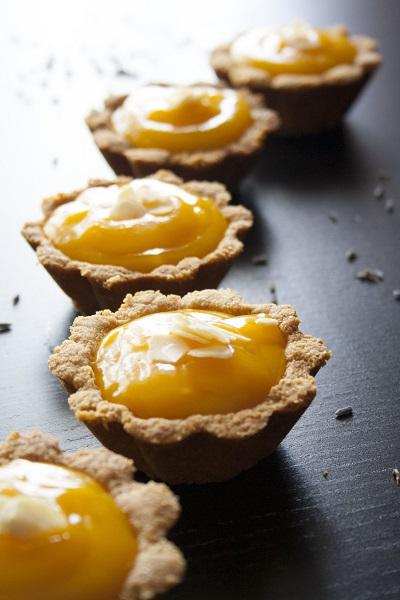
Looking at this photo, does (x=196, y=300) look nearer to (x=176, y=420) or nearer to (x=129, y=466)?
(x=176, y=420)

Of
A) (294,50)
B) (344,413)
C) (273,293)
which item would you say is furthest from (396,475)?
(294,50)

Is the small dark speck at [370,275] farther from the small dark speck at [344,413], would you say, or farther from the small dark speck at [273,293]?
the small dark speck at [344,413]

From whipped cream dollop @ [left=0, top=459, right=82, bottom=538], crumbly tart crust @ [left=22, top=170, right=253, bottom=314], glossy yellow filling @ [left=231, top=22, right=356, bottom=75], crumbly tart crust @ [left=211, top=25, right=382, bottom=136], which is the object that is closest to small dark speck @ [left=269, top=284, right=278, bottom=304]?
crumbly tart crust @ [left=22, top=170, right=253, bottom=314]

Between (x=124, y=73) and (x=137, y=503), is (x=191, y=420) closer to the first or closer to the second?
(x=137, y=503)

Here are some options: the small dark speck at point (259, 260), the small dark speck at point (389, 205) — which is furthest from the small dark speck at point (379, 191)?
the small dark speck at point (259, 260)

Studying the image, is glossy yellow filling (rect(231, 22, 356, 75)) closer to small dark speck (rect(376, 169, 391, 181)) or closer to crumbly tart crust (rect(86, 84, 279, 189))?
crumbly tart crust (rect(86, 84, 279, 189))

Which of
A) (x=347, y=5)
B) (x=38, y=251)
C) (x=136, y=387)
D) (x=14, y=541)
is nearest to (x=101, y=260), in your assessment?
(x=38, y=251)
